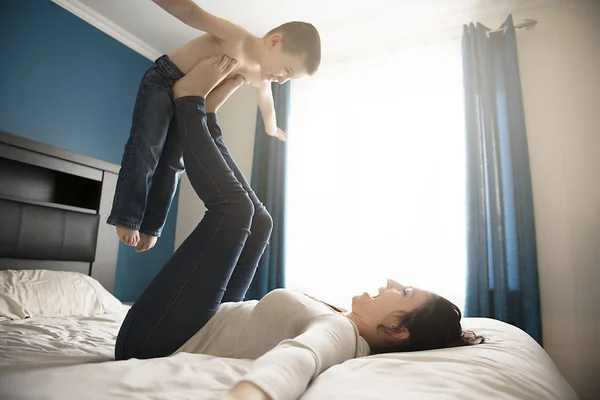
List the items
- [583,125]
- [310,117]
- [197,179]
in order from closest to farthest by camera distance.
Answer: [197,179] < [583,125] < [310,117]

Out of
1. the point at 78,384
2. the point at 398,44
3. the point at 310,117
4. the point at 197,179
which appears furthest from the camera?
the point at 310,117

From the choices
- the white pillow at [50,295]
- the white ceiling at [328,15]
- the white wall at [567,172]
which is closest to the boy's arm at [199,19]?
the white pillow at [50,295]

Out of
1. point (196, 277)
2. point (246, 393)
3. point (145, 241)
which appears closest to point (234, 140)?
point (145, 241)

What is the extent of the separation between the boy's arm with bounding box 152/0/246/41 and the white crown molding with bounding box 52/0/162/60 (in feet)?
7.84

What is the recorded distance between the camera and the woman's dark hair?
118cm

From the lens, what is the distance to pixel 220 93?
5.58 ft

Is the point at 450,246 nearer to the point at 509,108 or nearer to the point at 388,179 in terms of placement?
the point at 388,179

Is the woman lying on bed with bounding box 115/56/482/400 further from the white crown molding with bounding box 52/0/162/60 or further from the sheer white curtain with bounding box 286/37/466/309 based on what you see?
the white crown molding with bounding box 52/0/162/60

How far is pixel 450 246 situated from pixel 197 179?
2.13 m

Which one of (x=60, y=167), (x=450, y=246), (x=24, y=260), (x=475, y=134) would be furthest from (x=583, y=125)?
(x=24, y=260)

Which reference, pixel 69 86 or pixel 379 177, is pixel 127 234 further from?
pixel 69 86

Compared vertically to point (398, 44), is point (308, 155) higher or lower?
lower

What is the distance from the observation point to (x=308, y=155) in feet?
11.7

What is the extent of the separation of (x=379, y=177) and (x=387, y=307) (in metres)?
2.13
